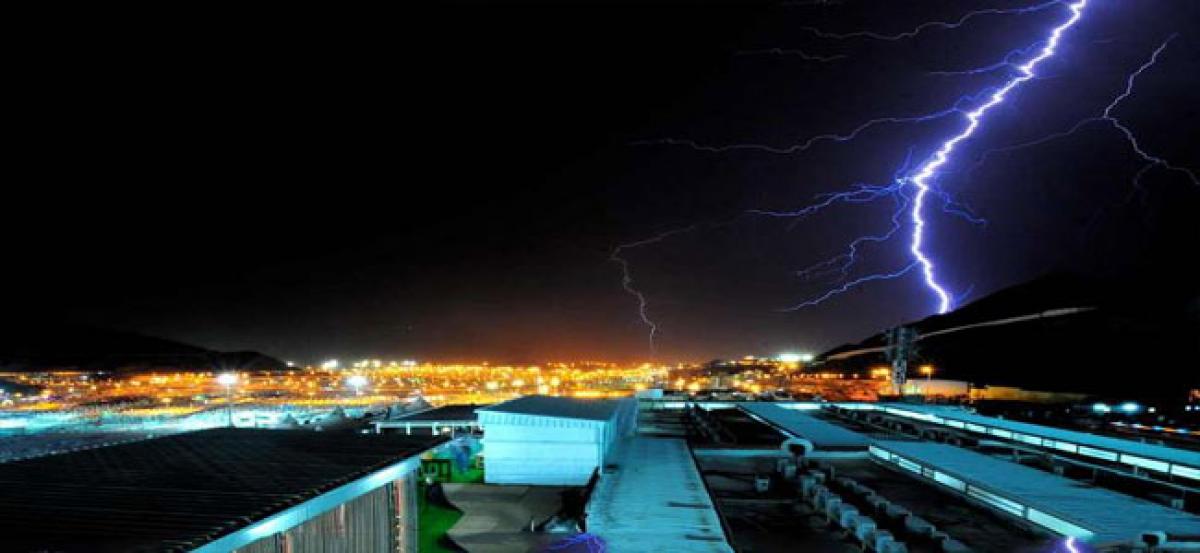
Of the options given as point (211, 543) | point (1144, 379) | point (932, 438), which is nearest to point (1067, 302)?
point (1144, 379)

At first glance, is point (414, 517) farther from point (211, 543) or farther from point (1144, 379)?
point (1144, 379)

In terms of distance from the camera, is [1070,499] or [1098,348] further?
[1098,348]

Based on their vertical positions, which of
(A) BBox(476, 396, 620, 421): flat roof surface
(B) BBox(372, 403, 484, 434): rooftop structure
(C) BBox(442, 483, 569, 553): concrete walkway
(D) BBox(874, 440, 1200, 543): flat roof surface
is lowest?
(C) BBox(442, 483, 569, 553): concrete walkway

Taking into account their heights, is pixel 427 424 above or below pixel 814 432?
below

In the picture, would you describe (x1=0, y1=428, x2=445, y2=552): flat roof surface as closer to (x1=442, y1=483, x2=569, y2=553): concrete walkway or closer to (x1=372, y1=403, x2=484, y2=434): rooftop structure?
(x1=442, y1=483, x2=569, y2=553): concrete walkway

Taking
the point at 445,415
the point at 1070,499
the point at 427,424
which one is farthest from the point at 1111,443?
the point at 445,415

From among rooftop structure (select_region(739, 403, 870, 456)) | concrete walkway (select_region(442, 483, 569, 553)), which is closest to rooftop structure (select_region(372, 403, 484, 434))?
concrete walkway (select_region(442, 483, 569, 553))

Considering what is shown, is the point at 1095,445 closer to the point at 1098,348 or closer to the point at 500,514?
the point at 500,514
